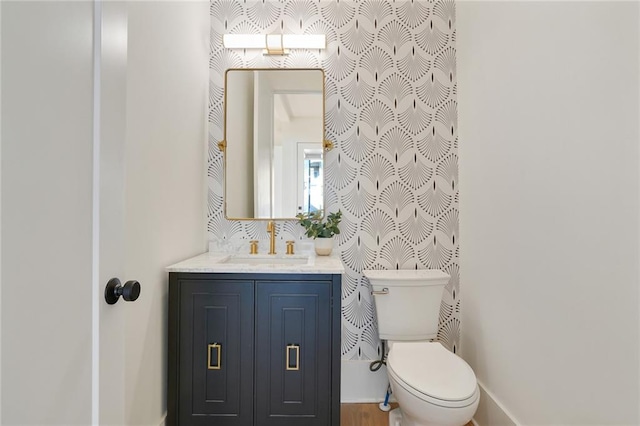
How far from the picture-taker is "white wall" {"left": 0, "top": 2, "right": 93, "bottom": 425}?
0.51 metres

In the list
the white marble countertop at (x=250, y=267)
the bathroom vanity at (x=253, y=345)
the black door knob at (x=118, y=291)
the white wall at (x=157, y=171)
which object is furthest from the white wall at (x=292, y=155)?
the black door knob at (x=118, y=291)

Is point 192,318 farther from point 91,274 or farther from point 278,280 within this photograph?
point 91,274

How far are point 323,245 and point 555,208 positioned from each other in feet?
3.79

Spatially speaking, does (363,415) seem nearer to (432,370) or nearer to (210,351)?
(432,370)

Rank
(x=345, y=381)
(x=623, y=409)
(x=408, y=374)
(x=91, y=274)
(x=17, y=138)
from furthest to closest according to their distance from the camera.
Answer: (x=345, y=381) < (x=408, y=374) < (x=623, y=409) < (x=91, y=274) < (x=17, y=138)

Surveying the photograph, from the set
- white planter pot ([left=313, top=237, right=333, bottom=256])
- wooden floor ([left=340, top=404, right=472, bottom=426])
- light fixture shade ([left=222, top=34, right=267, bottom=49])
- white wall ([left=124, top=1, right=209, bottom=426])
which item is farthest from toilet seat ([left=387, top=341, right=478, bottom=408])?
light fixture shade ([left=222, top=34, right=267, bottom=49])

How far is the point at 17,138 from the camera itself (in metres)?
0.52

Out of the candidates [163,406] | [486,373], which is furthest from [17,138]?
[486,373]

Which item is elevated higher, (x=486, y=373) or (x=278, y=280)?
(x=278, y=280)

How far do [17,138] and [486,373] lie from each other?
2078 mm

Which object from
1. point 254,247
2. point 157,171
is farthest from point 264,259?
point 157,171

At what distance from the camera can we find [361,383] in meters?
2.00

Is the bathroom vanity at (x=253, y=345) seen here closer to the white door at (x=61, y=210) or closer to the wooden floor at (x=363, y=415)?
the wooden floor at (x=363, y=415)

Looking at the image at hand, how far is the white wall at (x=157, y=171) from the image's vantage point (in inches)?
49.4
